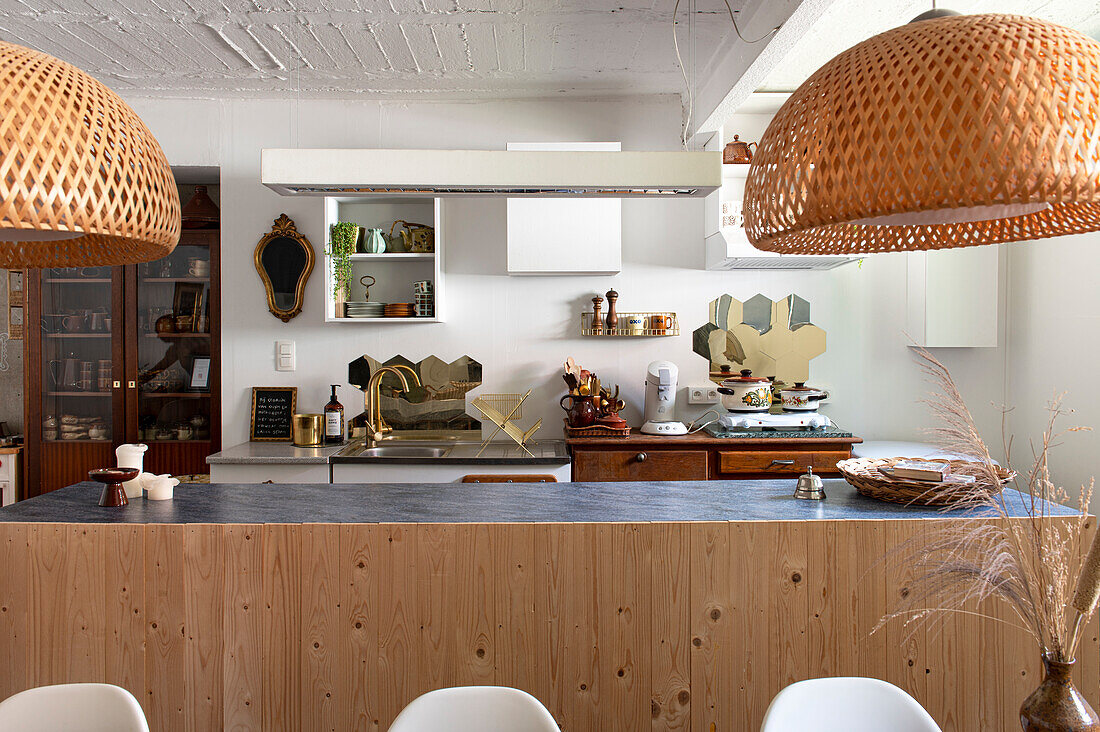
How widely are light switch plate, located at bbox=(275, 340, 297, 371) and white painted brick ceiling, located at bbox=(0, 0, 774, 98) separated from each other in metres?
1.30

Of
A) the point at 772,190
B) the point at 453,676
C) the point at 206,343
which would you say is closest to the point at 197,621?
the point at 453,676

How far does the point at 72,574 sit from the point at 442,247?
246cm

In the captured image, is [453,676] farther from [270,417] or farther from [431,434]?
[270,417]

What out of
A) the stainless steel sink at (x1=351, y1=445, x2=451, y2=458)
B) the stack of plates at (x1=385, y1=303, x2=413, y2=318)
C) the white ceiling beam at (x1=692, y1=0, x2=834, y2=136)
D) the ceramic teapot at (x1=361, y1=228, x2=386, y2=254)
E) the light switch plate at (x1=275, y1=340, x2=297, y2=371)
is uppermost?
the white ceiling beam at (x1=692, y1=0, x2=834, y2=136)

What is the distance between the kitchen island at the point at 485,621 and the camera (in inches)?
73.1

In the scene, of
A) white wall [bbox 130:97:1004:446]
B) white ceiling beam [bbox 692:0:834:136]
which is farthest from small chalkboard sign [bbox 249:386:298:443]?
white ceiling beam [bbox 692:0:834:136]

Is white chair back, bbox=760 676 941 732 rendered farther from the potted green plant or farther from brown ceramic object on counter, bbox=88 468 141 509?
the potted green plant

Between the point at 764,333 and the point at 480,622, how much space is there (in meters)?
2.70

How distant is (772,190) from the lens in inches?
40.8

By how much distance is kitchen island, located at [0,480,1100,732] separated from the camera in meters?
1.86

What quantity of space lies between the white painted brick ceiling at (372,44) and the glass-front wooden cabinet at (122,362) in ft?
3.23

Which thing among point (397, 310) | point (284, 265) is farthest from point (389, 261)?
point (284, 265)

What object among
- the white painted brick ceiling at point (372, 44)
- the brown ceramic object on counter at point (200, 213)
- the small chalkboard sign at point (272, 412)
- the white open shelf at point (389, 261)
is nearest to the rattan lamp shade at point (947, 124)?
the white painted brick ceiling at point (372, 44)

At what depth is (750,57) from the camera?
2713mm
